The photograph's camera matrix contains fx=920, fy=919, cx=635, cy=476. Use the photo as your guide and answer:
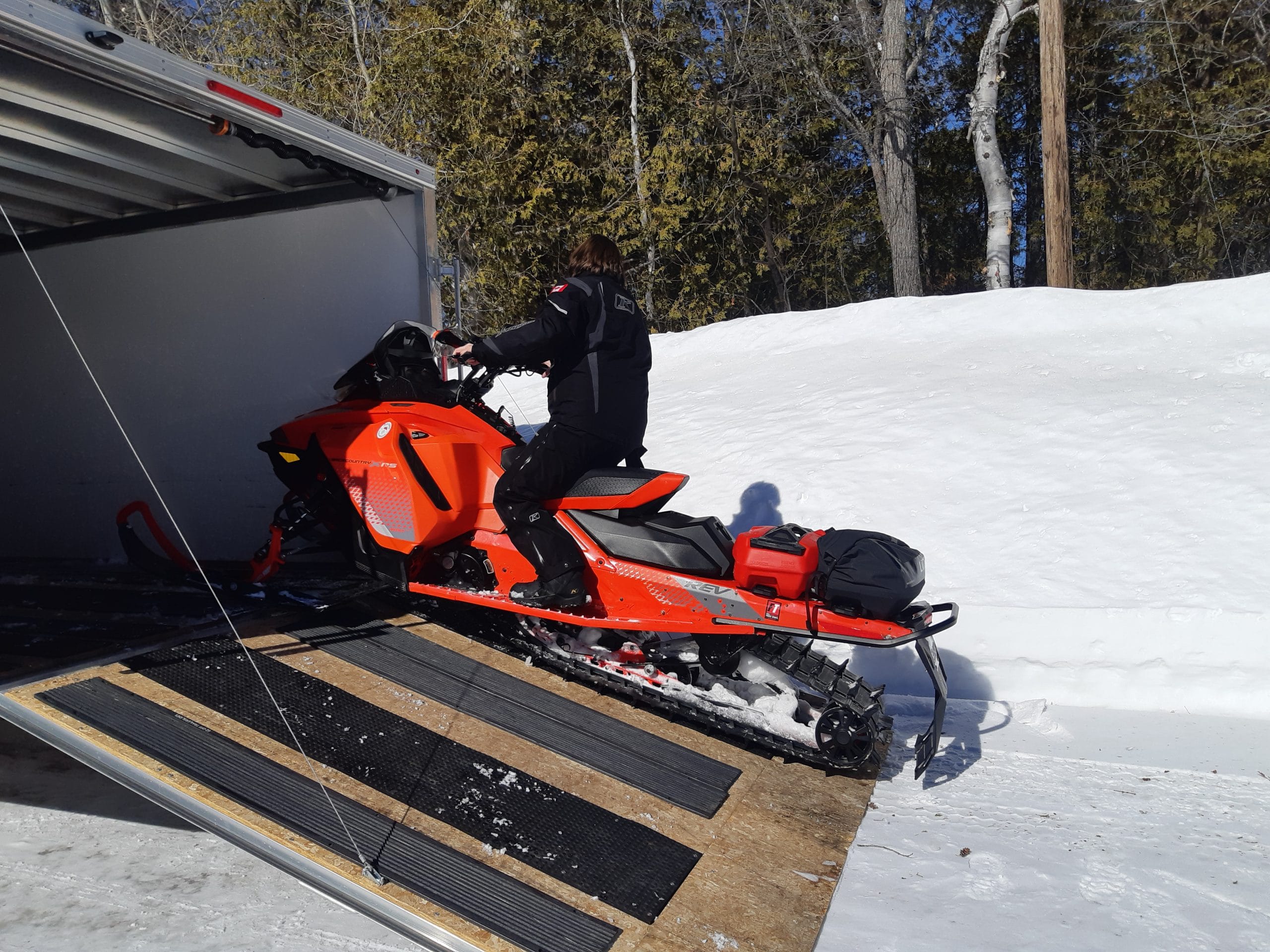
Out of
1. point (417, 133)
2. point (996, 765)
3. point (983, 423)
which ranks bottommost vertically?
point (996, 765)

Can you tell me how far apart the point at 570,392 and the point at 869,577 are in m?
1.34

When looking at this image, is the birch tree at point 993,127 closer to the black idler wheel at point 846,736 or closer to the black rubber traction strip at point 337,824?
the black idler wheel at point 846,736

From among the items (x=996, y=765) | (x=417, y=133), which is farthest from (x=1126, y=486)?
(x=417, y=133)

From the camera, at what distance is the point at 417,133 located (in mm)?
15320

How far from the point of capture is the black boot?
11.6 feet

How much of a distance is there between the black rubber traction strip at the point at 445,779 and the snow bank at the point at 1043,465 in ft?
6.50

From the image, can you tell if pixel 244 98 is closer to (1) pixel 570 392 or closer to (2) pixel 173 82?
(2) pixel 173 82

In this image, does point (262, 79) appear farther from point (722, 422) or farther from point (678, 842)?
point (678, 842)

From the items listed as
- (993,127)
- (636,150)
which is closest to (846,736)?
(993,127)

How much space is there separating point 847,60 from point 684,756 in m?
18.1

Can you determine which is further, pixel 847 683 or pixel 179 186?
pixel 179 186

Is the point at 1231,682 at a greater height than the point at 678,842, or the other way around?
the point at 678,842

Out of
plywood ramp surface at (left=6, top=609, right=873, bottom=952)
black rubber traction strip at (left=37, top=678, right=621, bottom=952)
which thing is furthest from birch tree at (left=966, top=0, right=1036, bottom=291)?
black rubber traction strip at (left=37, top=678, right=621, bottom=952)

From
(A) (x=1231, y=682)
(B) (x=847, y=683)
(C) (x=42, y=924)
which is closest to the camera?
(C) (x=42, y=924)
